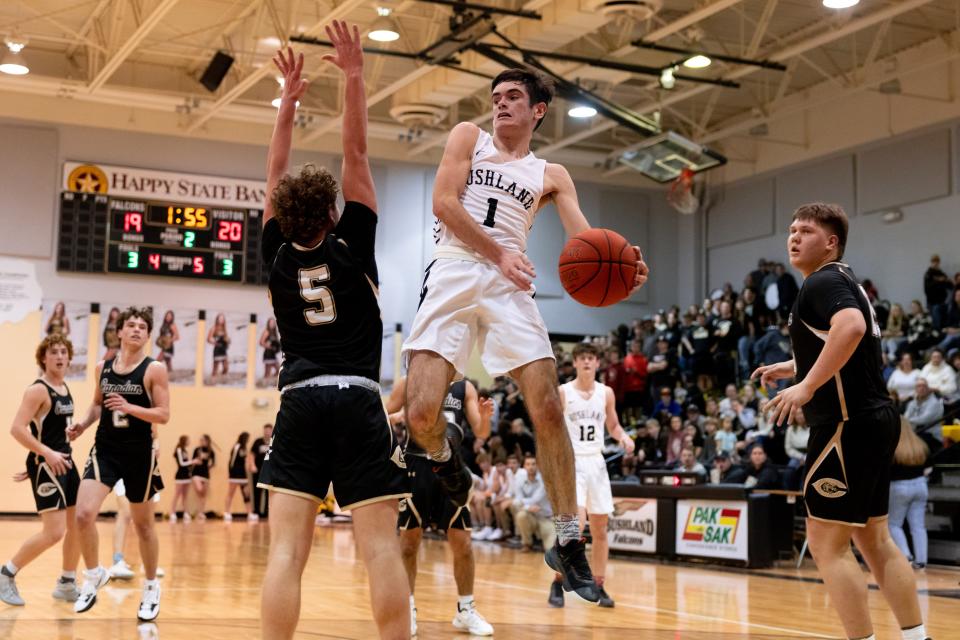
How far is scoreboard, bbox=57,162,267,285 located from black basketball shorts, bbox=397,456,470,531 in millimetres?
15044

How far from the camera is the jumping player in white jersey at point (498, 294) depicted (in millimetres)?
4660

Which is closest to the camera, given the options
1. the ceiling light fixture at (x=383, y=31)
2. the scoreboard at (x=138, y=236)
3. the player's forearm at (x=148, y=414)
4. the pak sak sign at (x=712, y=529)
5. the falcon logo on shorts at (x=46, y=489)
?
the player's forearm at (x=148, y=414)

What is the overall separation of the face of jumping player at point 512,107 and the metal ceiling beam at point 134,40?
11731 millimetres

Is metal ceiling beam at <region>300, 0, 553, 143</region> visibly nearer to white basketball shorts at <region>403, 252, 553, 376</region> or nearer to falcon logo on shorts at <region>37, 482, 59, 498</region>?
falcon logo on shorts at <region>37, 482, 59, 498</region>

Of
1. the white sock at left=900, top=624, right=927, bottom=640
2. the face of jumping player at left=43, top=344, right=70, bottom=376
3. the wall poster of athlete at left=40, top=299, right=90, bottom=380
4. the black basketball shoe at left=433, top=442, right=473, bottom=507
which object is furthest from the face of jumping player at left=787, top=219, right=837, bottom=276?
the wall poster of athlete at left=40, top=299, right=90, bottom=380

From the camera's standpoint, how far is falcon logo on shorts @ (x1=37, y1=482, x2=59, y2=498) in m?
7.62

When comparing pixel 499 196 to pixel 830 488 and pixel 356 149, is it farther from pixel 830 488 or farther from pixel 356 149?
pixel 830 488

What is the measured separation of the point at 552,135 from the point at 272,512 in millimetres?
19855

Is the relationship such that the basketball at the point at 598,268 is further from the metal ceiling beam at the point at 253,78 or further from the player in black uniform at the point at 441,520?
the metal ceiling beam at the point at 253,78

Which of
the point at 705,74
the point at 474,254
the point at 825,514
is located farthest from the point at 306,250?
the point at 705,74

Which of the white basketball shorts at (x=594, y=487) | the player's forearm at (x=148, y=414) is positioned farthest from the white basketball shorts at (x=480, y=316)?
the white basketball shorts at (x=594, y=487)

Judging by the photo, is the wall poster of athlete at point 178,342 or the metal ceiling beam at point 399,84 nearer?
the metal ceiling beam at point 399,84

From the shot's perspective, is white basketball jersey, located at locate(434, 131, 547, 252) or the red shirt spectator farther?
the red shirt spectator

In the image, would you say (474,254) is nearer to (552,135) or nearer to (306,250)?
(306,250)
